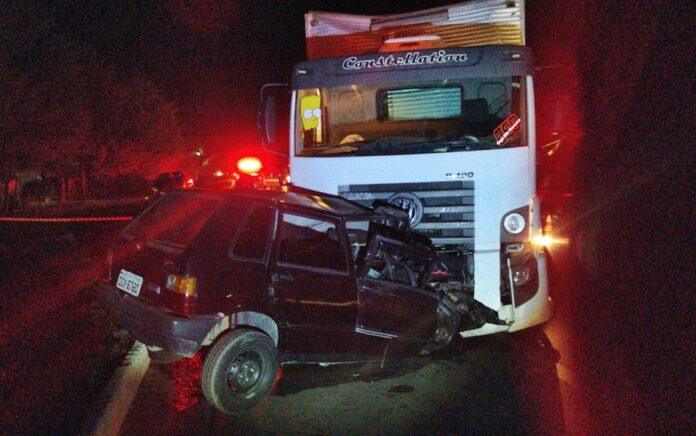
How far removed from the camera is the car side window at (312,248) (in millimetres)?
4982

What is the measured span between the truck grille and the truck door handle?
5.69ft

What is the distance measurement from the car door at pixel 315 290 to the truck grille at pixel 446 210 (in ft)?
→ 3.78

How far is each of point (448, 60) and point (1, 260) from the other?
342 inches

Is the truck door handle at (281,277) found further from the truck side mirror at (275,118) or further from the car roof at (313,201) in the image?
the truck side mirror at (275,118)

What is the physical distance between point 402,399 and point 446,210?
197 cm

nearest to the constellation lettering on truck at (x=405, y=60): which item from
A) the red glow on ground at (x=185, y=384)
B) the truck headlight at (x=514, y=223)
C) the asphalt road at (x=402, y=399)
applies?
the truck headlight at (x=514, y=223)

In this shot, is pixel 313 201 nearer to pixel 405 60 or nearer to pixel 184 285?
pixel 184 285

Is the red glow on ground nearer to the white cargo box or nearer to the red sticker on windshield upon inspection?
the red sticker on windshield

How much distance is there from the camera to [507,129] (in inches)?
239

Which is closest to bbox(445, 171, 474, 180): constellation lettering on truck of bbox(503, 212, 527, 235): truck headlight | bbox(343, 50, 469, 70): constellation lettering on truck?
bbox(503, 212, 527, 235): truck headlight

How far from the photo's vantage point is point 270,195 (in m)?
5.14

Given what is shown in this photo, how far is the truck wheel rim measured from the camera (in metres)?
4.54

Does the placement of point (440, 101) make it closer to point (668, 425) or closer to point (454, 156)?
point (454, 156)

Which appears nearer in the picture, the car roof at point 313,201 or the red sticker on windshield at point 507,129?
the car roof at point 313,201
